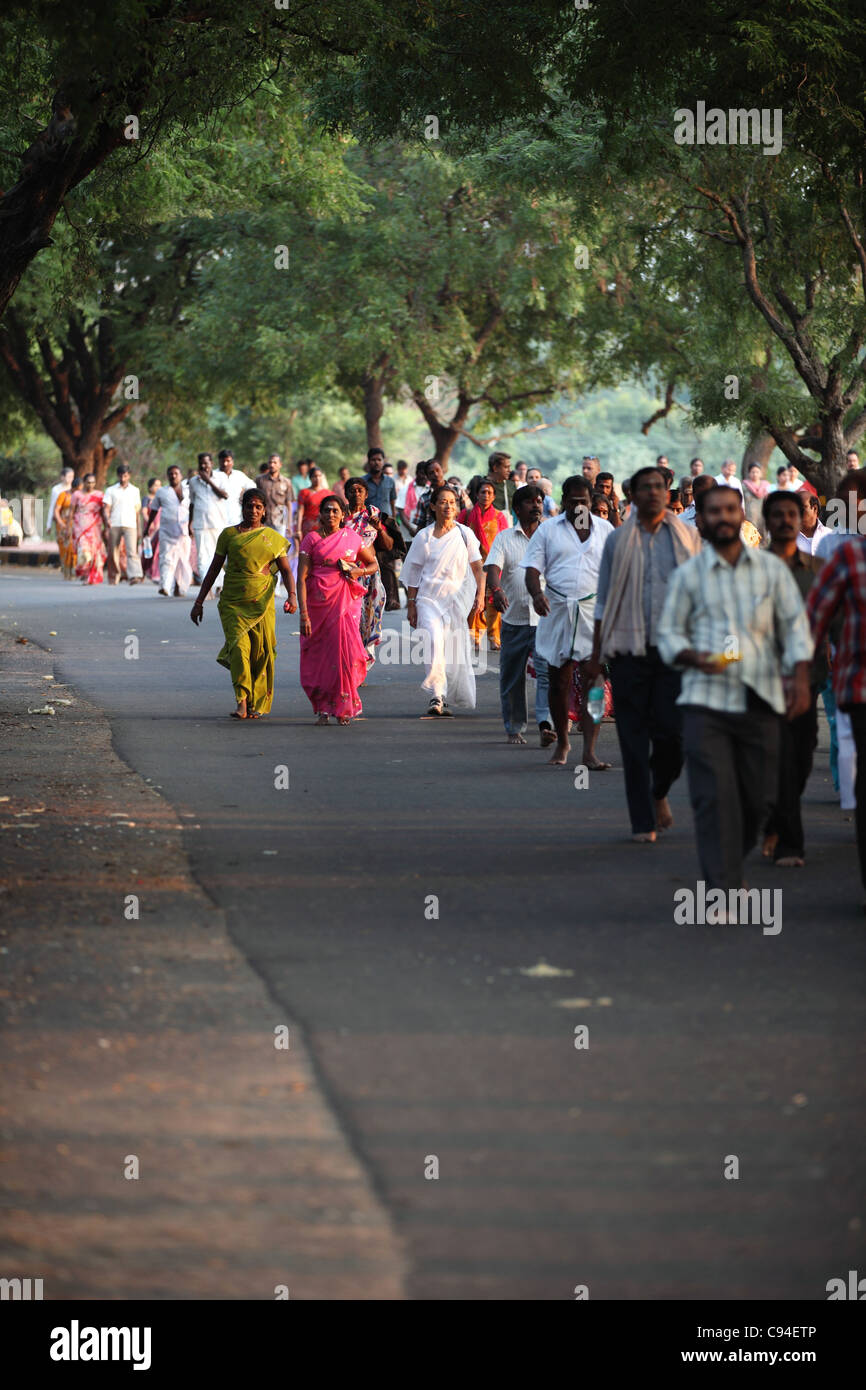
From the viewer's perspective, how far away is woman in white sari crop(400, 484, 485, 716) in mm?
15734

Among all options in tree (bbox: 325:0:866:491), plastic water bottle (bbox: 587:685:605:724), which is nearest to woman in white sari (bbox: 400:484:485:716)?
plastic water bottle (bbox: 587:685:605:724)

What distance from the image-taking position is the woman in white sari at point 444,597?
15.7 meters

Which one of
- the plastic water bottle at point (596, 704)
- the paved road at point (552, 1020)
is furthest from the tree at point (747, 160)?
the paved road at point (552, 1020)

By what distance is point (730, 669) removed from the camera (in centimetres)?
827

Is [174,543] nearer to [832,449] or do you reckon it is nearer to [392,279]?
[832,449]

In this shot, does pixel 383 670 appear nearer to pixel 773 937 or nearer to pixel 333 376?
pixel 773 937

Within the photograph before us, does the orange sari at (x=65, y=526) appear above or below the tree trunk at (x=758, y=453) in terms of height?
below

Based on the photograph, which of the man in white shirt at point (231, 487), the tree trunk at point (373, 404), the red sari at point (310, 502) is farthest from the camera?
the tree trunk at point (373, 404)

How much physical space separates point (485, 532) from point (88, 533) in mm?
17576

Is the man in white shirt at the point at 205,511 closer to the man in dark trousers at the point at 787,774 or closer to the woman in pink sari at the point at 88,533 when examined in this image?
the woman in pink sari at the point at 88,533

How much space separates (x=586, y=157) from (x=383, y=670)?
899cm

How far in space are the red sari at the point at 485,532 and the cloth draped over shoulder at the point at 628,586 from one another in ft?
29.0

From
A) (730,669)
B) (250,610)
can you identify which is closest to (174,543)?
(250,610)

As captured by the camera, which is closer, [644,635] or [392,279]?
[644,635]
